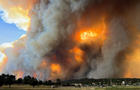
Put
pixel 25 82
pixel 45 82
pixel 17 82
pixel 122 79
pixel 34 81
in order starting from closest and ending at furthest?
pixel 34 81 < pixel 25 82 < pixel 17 82 < pixel 45 82 < pixel 122 79

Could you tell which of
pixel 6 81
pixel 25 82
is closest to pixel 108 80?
pixel 25 82

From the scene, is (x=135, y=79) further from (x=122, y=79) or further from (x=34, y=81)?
(x=34, y=81)

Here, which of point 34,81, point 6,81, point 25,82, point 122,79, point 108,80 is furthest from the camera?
point 122,79

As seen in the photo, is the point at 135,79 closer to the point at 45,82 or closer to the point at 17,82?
the point at 45,82

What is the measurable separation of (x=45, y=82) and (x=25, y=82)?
1537 cm

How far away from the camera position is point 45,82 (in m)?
99.8

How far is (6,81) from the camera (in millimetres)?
72000

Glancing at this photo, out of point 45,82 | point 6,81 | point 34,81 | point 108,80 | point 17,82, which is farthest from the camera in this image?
point 108,80

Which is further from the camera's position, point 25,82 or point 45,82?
point 45,82

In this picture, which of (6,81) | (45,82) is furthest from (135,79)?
(6,81)

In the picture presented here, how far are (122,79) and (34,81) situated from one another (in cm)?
8346

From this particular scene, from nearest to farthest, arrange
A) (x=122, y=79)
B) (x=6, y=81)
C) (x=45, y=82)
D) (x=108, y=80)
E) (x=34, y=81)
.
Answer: (x=6, y=81) → (x=34, y=81) → (x=45, y=82) → (x=108, y=80) → (x=122, y=79)

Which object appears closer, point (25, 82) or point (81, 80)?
point (25, 82)

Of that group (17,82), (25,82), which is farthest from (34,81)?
(17,82)
